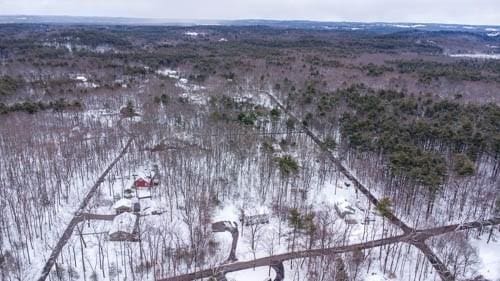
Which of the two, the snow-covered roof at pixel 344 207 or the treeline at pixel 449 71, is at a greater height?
the treeline at pixel 449 71

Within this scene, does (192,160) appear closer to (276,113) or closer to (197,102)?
(276,113)

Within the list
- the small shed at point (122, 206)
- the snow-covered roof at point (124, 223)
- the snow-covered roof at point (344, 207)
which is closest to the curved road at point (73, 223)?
the small shed at point (122, 206)

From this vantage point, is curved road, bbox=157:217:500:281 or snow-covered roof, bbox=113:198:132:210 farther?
snow-covered roof, bbox=113:198:132:210

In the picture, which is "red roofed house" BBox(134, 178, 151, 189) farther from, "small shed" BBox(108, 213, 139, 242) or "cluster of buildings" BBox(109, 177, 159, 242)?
"small shed" BBox(108, 213, 139, 242)

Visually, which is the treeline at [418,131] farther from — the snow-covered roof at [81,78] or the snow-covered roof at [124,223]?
the snow-covered roof at [81,78]

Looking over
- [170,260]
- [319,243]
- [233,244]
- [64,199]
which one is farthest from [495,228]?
[64,199]

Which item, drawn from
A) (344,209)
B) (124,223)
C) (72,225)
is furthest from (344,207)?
(72,225)

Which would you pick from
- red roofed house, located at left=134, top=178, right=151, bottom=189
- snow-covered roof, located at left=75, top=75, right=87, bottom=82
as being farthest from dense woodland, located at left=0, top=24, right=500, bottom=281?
red roofed house, located at left=134, top=178, right=151, bottom=189
